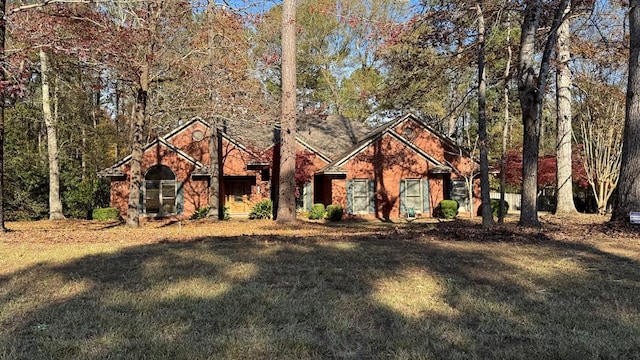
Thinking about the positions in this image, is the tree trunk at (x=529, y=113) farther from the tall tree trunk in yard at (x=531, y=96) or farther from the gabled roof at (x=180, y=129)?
the gabled roof at (x=180, y=129)

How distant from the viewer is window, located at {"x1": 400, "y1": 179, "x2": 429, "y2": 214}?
23.2m

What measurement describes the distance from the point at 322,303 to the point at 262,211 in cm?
1778

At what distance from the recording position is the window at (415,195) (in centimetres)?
2322

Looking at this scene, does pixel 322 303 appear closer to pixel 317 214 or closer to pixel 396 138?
pixel 317 214

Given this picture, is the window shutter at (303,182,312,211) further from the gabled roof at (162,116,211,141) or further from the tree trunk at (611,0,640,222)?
the tree trunk at (611,0,640,222)

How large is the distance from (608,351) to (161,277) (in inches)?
187

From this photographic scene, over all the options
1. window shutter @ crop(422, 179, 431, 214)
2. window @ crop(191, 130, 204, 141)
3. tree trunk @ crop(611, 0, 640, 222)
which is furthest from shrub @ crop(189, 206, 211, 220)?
tree trunk @ crop(611, 0, 640, 222)

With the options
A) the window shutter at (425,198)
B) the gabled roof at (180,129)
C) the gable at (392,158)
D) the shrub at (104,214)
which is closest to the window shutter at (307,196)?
the gable at (392,158)

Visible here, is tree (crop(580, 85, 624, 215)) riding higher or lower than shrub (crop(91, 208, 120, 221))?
higher

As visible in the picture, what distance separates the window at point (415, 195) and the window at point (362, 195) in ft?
5.22

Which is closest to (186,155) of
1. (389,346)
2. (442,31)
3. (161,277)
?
(442,31)

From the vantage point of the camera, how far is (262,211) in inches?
868

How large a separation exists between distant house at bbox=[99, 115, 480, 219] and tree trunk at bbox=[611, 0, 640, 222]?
11.6 metres

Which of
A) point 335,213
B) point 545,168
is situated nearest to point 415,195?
point 335,213
